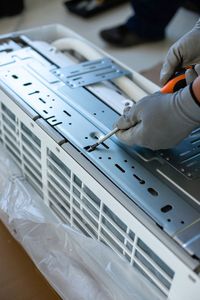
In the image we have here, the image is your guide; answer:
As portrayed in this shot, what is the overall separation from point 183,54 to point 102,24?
1.22 meters

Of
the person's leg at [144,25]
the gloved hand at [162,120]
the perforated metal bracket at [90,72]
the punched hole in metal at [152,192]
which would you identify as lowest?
the person's leg at [144,25]

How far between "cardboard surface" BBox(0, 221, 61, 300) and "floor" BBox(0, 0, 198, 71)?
0.97 meters

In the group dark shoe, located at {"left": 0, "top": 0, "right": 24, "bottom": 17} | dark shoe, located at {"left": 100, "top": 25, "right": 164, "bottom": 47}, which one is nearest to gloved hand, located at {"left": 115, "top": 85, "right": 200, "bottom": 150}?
dark shoe, located at {"left": 100, "top": 25, "right": 164, "bottom": 47}

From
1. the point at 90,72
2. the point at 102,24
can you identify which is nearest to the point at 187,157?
the point at 90,72

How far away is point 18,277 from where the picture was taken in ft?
2.42

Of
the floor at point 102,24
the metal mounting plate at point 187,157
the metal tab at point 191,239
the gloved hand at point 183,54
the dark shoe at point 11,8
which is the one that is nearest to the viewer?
the metal tab at point 191,239

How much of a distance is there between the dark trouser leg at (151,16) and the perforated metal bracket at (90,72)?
827mm

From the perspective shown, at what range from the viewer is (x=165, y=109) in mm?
591

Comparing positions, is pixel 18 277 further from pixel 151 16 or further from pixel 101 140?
pixel 151 16

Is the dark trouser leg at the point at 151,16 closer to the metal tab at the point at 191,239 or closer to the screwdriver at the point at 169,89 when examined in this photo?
the screwdriver at the point at 169,89

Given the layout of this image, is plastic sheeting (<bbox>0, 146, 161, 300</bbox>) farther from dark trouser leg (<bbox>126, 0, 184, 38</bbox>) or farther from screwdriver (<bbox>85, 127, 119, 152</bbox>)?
dark trouser leg (<bbox>126, 0, 184, 38</bbox>)

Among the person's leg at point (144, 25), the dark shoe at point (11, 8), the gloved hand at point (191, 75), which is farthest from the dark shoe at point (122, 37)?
the gloved hand at point (191, 75)

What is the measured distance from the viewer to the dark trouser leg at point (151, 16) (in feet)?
5.39

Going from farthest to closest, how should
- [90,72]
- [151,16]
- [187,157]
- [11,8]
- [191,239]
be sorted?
1. [11,8]
2. [151,16]
3. [90,72]
4. [187,157]
5. [191,239]
